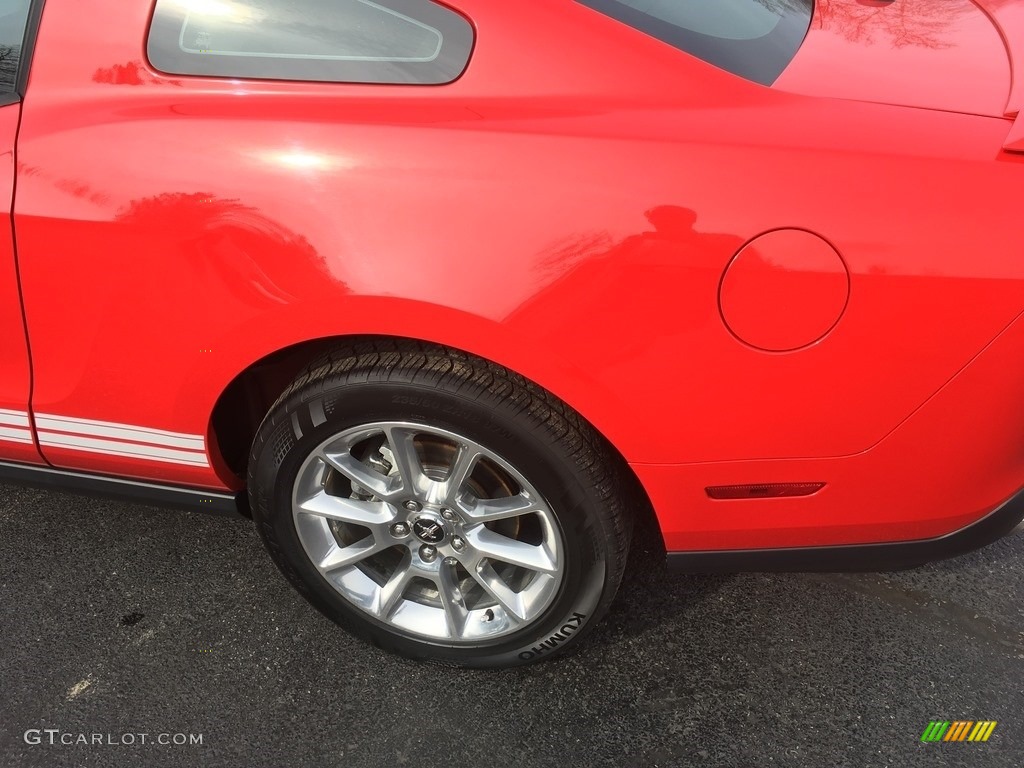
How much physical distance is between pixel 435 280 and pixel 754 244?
530 mm

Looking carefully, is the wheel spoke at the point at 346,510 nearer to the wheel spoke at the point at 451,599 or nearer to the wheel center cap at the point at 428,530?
the wheel center cap at the point at 428,530

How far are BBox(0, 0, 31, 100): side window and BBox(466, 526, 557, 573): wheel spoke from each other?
131cm

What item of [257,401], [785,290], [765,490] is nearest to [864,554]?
[765,490]

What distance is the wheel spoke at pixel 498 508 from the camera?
167cm

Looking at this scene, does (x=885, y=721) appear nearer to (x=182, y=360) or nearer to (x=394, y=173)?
(x=394, y=173)

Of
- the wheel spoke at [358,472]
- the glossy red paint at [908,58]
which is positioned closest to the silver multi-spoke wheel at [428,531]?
the wheel spoke at [358,472]

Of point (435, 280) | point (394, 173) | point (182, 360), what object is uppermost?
point (394, 173)

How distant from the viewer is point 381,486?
1.75 metres

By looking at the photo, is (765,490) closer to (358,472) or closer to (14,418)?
(358,472)

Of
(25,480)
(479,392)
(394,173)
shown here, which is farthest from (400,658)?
(394,173)

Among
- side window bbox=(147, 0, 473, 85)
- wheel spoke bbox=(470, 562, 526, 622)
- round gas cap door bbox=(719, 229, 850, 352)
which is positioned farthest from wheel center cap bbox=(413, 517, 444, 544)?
side window bbox=(147, 0, 473, 85)

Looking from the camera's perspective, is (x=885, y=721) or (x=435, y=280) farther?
(x=885, y=721)

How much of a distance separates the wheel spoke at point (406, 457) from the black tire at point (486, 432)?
0.17 feet

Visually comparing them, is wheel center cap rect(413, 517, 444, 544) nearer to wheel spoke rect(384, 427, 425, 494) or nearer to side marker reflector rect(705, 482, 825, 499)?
wheel spoke rect(384, 427, 425, 494)
